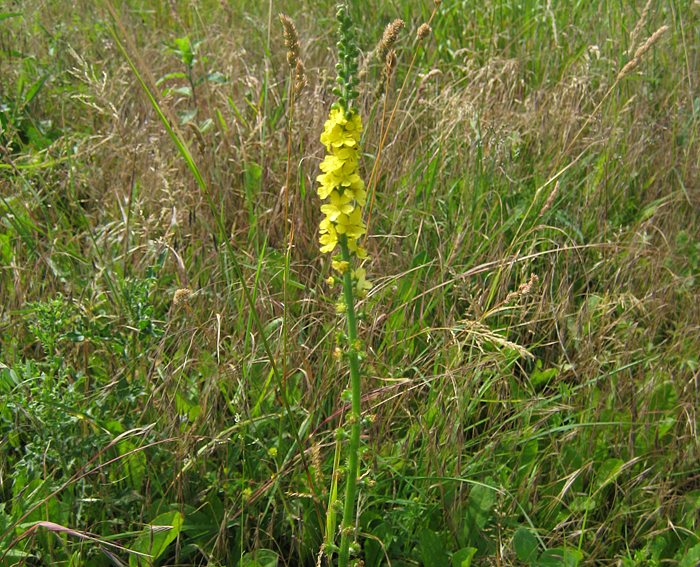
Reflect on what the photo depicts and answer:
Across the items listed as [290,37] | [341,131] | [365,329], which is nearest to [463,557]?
[365,329]

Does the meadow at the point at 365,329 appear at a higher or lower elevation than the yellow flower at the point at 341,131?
lower

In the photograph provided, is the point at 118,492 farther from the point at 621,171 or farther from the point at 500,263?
the point at 621,171

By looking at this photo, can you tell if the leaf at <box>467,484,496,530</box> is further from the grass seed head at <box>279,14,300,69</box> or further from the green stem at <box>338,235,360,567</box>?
the grass seed head at <box>279,14,300,69</box>

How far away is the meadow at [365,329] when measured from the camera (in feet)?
5.11

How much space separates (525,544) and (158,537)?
0.75 m

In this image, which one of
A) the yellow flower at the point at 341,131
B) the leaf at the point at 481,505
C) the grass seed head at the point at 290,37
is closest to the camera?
the yellow flower at the point at 341,131

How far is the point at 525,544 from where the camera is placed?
5.02 ft

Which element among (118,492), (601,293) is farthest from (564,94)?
(118,492)

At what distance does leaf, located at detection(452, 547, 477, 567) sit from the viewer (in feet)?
4.93

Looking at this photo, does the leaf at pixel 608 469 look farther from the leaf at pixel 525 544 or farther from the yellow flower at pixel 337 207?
the yellow flower at pixel 337 207

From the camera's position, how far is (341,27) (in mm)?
1241

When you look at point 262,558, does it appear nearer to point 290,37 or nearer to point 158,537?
point 158,537

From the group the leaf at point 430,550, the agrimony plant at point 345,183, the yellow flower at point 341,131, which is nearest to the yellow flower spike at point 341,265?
the agrimony plant at point 345,183

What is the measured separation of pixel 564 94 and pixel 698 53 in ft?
2.94
